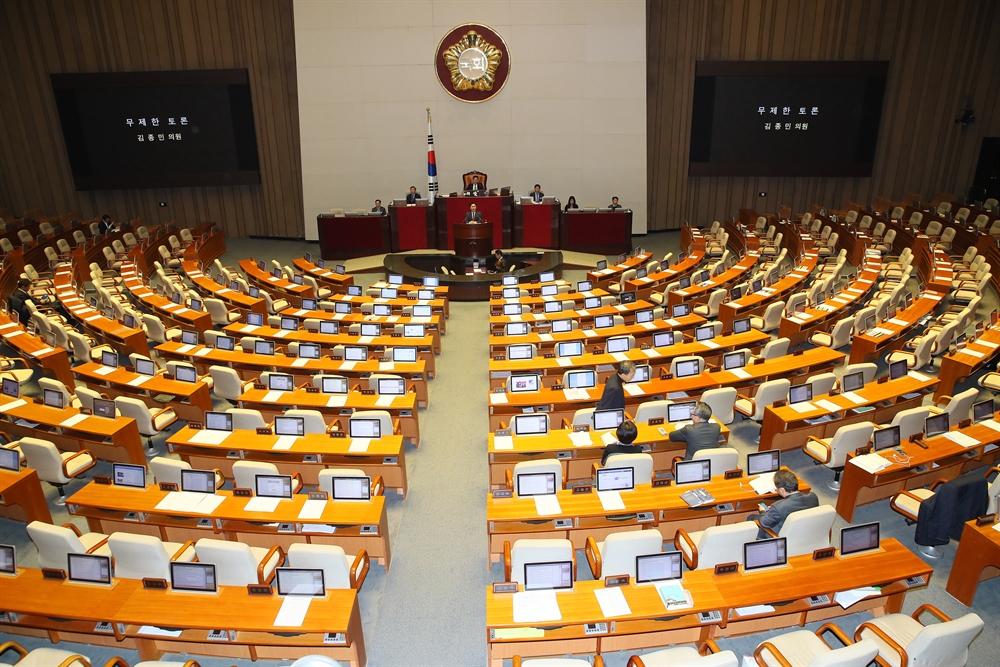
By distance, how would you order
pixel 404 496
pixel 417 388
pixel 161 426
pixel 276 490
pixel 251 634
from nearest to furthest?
pixel 251 634 < pixel 276 490 < pixel 404 496 < pixel 161 426 < pixel 417 388

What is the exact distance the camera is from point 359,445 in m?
7.68

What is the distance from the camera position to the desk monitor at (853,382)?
28.9 ft

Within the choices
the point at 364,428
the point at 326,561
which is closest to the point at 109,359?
the point at 364,428

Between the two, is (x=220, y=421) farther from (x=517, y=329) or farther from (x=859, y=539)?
(x=859, y=539)

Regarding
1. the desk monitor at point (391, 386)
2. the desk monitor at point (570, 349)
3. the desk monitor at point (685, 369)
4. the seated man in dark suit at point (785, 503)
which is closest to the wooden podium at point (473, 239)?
the desk monitor at point (570, 349)

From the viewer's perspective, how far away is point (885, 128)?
864 inches

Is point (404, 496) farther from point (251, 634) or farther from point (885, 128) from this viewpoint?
point (885, 128)

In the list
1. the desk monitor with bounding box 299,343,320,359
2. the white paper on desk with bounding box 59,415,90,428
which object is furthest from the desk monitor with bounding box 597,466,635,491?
the white paper on desk with bounding box 59,415,90,428

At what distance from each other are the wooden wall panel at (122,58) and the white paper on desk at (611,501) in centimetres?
Answer: 1922

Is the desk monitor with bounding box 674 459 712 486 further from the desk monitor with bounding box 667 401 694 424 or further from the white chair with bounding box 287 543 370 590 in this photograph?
the white chair with bounding box 287 543 370 590

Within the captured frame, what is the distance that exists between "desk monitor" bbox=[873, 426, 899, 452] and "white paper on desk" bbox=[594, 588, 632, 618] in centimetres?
390

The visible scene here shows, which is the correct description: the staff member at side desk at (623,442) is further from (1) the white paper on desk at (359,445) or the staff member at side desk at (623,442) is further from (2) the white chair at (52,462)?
(2) the white chair at (52,462)

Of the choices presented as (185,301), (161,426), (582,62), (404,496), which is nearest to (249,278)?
(185,301)

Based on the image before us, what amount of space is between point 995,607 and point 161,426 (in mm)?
9738
